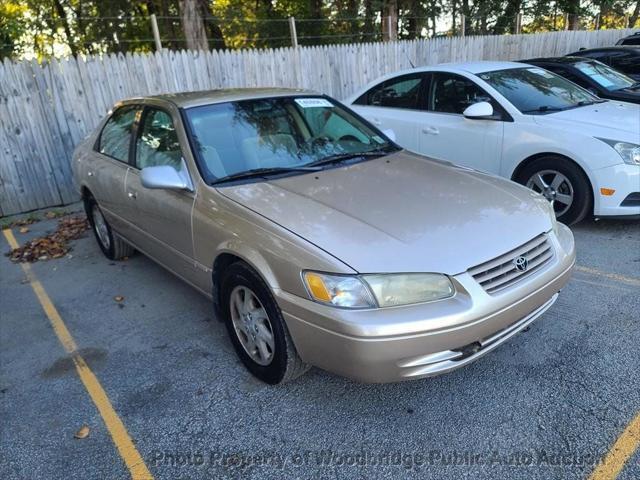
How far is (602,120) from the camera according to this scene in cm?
475

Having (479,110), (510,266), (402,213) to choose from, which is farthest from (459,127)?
(510,266)

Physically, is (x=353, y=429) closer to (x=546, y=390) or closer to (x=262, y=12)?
(x=546, y=390)

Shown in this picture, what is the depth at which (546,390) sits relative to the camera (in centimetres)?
266

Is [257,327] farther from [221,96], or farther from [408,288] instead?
[221,96]

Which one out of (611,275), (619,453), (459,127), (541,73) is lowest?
(611,275)

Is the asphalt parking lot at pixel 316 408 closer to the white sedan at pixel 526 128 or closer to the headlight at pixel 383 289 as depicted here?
the headlight at pixel 383 289

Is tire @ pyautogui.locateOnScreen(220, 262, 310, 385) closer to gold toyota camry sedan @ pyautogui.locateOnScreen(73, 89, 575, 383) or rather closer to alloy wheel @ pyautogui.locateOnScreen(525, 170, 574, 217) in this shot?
gold toyota camry sedan @ pyautogui.locateOnScreen(73, 89, 575, 383)

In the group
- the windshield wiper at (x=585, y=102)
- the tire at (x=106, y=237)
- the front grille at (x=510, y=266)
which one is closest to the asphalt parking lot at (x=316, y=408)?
the front grille at (x=510, y=266)

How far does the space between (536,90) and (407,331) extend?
4.30 meters

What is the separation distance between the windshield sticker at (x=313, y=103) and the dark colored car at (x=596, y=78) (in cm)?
439

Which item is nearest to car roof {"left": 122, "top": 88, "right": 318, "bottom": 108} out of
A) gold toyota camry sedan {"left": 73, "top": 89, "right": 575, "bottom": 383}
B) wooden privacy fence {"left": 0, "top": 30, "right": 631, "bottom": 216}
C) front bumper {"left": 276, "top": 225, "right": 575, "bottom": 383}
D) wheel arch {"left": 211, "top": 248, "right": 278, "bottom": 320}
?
gold toyota camry sedan {"left": 73, "top": 89, "right": 575, "bottom": 383}

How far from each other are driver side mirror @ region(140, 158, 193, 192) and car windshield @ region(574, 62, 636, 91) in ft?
19.6

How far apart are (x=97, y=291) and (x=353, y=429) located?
9.77 ft

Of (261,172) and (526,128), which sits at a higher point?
(261,172)
